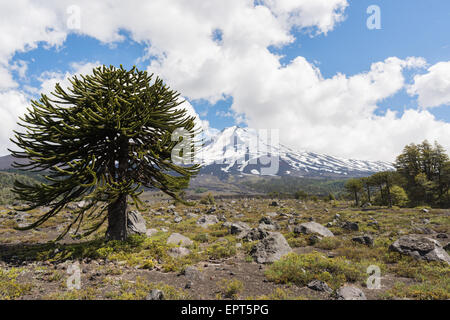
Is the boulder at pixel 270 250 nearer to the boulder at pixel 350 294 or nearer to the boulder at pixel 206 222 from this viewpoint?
the boulder at pixel 350 294

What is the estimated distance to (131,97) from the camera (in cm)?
855

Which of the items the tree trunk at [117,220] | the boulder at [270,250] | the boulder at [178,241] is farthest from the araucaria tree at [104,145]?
the boulder at [270,250]

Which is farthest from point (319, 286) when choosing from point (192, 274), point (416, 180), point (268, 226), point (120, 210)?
point (416, 180)

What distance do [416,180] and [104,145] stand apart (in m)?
53.2

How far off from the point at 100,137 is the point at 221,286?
754 centimetres

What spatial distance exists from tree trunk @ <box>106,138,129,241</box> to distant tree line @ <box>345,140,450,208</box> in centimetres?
4186

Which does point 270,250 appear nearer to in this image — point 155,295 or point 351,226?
point 155,295

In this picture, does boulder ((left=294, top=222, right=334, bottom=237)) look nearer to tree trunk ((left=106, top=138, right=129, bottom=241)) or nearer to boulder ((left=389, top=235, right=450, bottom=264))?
boulder ((left=389, top=235, right=450, bottom=264))

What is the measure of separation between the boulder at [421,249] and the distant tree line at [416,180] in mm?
32845

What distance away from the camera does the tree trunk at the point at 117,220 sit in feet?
30.9

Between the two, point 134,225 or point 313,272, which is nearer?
point 313,272

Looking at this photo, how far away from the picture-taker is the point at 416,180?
130 ft

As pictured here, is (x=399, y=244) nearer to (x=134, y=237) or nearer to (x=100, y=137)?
(x=134, y=237)
